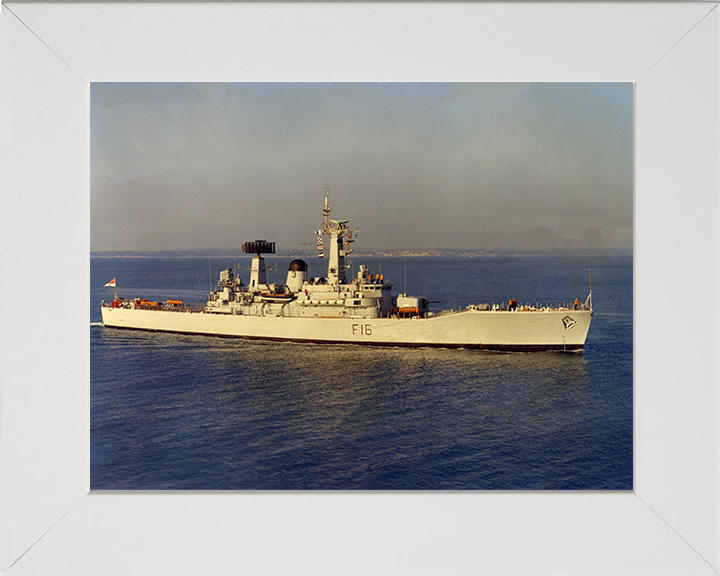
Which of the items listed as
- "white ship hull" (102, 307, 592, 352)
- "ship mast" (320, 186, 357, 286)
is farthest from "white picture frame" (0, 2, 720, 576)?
"white ship hull" (102, 307, 592, 352)

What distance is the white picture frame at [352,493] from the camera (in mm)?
2287

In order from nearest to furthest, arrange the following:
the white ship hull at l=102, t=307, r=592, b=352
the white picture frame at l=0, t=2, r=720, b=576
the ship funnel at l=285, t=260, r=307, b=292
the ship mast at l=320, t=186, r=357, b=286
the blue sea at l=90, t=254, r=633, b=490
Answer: the white picture frame at l=0, t=2, r=720, b=576
the blue sea at l=90, t=254, r=633, b=490
the ship mast at l=320, t=186, r=357, b=286
the white ship hull at l=102, t=307, r=592, b=352
the ship funnel at l=285, t=260, r=307, b=292

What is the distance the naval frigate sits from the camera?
762cm

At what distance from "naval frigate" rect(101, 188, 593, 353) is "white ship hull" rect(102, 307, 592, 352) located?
1 cm

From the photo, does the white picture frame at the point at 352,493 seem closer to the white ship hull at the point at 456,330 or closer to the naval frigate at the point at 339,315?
the naval frigate at the point at 339,315

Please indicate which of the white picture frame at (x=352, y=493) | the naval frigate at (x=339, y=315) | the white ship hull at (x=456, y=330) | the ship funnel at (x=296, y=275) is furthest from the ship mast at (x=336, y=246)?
the white picture frame at (x=352, y=493)

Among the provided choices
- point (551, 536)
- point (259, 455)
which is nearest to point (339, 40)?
point (551, 536)

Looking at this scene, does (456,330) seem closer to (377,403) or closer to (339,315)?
(339,315)

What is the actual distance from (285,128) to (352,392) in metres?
2.90

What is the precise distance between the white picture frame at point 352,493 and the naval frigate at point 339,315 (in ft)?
13.0

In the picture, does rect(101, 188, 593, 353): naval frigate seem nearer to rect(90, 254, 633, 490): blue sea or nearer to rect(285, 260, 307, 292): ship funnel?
rect(285, 260, 307, 292): ship funnel
